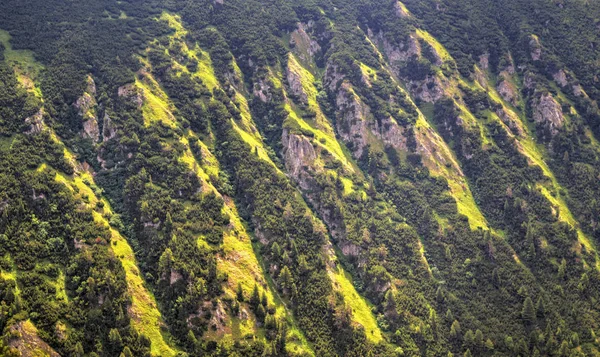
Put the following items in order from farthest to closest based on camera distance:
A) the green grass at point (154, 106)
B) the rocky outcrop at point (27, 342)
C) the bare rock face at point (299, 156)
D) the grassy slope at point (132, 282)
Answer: the bare rock face at point (299, 156) < the green grass at point (154, 106) < the grassy slope at point (132, 282) < the rocky outcrop at point (27, 342)

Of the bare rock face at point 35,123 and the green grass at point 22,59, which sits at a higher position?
the green grass at point 22,59

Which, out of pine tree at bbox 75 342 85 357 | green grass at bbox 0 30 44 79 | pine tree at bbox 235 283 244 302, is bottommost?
pine tree at bbox 235 283 244 302

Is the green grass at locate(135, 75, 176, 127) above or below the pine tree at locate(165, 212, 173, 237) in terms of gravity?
above

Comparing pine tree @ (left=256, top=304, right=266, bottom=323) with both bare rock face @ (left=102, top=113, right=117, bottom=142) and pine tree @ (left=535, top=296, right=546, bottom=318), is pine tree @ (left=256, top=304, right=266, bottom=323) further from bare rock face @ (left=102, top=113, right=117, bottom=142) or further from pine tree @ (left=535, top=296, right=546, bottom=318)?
pine tree @ (left=535, top=296, right=546, bottom=318)

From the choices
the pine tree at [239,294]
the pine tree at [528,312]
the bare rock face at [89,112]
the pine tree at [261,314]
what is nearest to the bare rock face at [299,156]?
the pine tree at [239,294]

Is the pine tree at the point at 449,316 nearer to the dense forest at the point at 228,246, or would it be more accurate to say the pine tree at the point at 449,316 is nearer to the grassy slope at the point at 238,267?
the dense forest at the point at 228,246

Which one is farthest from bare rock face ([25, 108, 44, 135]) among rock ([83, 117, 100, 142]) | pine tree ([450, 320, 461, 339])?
pine tree ([450, 320, 461, 339])
